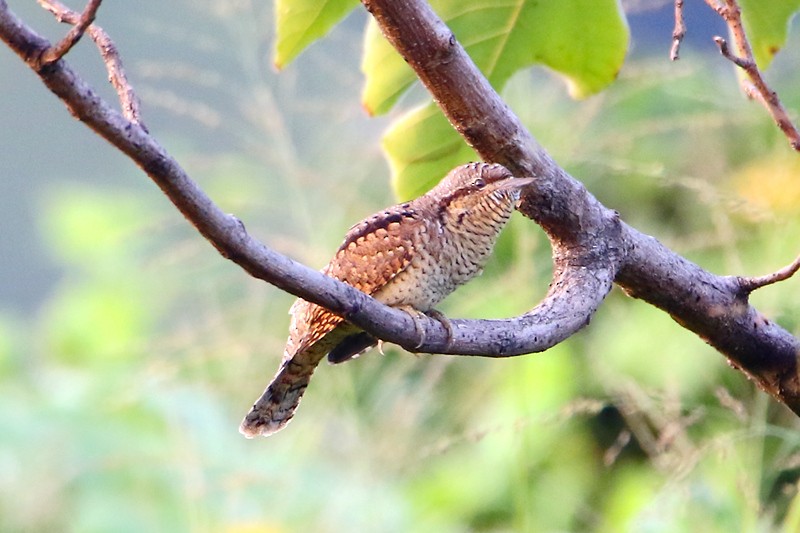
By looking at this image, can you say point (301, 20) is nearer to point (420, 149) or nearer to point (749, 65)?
point (420, 149)

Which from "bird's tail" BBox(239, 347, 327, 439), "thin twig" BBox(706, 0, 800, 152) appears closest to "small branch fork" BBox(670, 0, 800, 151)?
"thin twig" BBox(706, 0, 800, 152)

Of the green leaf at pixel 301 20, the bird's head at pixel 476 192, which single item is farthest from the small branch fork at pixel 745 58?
the green leaf at pixel 301 20

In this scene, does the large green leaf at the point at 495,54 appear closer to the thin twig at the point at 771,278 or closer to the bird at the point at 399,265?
the bird at the point at 399,265

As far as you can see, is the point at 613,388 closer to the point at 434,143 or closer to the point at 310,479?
the point at 310,479

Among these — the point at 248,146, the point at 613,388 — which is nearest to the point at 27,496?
the point at 248,146

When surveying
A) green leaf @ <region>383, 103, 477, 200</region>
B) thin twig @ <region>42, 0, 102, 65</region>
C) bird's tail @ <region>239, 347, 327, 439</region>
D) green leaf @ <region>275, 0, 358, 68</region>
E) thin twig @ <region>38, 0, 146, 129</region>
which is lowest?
bird's tail @ <region>239, 347, 327, 439</region>

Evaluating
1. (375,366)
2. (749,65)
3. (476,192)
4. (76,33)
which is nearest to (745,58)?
(749,65)

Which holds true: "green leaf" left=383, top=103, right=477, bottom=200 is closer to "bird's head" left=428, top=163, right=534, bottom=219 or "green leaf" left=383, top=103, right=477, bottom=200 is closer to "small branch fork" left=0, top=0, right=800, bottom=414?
"bird's head" left=428, top=163, right=534, bottom=219
